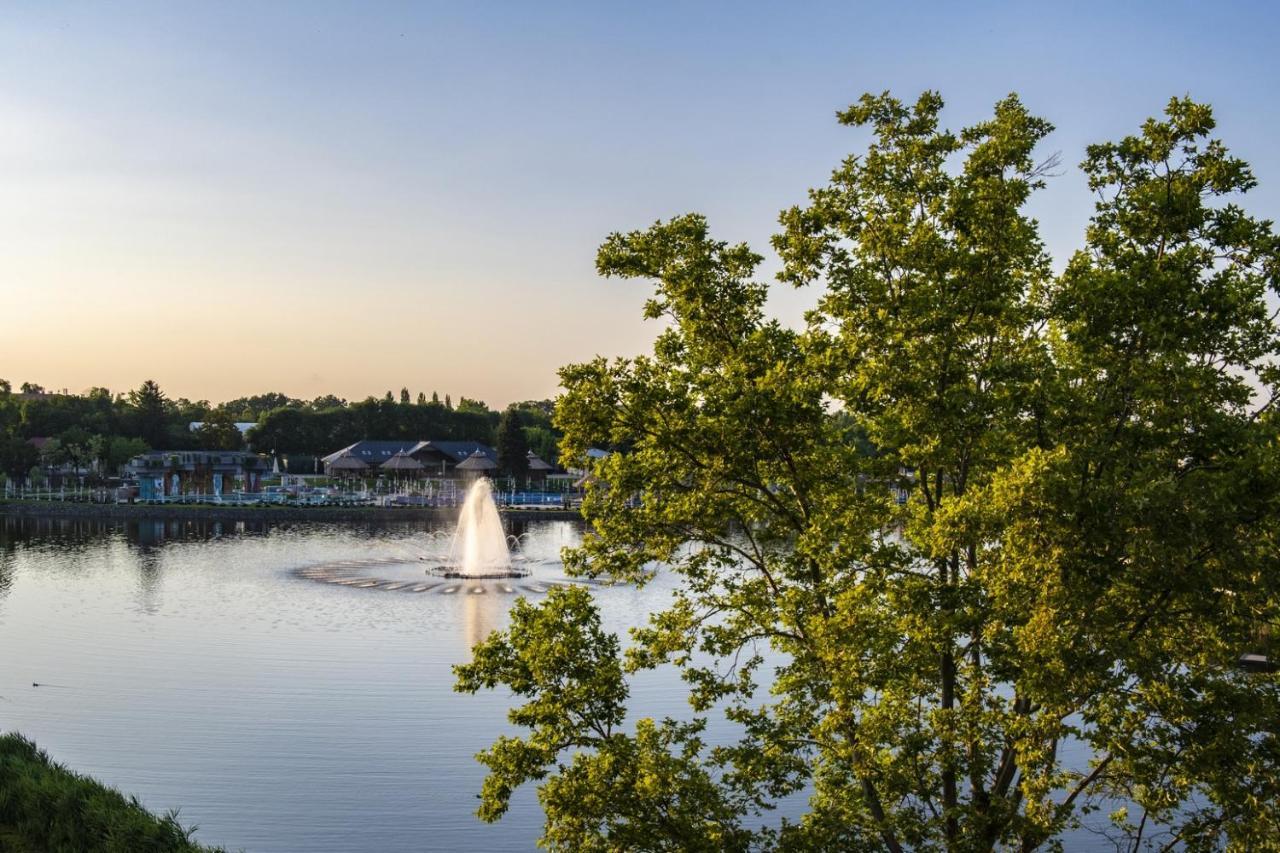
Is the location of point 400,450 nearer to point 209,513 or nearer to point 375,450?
point 375,450

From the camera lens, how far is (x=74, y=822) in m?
17.5

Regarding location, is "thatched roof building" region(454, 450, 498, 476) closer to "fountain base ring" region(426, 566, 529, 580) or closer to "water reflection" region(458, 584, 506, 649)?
"fountain base ring" region(426, 566, 529, 580)

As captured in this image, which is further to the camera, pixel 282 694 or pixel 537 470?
pixel 537 470

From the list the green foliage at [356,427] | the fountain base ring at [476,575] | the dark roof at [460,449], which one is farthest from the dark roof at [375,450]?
the fountain base ring at [476,575]

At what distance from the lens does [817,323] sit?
47.2ft

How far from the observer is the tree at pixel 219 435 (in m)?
149

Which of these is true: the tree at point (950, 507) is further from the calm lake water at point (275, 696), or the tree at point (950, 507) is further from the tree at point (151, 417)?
the tree at point (151, 417)

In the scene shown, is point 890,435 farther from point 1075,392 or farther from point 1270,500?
point 1270,500

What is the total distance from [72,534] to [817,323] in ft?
276

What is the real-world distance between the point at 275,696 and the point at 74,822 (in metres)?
14.3

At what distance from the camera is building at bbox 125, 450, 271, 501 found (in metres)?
129

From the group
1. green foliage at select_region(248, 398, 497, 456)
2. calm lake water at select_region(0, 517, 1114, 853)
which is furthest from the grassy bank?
green foliage at select_region(248, 398, 497, 456)

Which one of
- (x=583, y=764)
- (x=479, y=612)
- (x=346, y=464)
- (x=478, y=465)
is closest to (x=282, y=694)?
(x=479, y=612)

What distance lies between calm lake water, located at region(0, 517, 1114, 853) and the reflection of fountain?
1.78 meters
